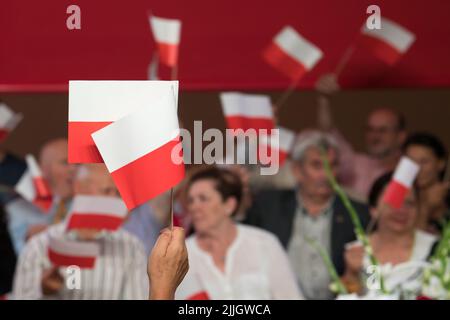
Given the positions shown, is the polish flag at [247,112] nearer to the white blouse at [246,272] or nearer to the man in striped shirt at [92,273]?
the white blouse at [246,272]

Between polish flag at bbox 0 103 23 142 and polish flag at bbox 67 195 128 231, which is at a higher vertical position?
polish flag at bbox 0 103 23 142

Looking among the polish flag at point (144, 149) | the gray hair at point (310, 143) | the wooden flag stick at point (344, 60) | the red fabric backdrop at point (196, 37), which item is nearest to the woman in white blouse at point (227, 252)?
the gray hair at point (310, 143)

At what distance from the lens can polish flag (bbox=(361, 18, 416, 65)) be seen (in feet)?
18.6

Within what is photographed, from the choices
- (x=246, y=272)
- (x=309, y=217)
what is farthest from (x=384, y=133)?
(x=246, y=272)

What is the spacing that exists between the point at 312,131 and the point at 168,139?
11.4 feet

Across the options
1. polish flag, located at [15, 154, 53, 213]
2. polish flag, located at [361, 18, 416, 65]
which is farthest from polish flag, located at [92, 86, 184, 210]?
polish flag, located at [361, 18, 416, 65]

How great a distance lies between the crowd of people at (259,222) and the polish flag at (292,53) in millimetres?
257

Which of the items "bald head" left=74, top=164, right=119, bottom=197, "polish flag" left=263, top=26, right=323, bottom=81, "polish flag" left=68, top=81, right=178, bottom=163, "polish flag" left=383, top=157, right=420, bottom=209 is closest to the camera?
"polish flag" left=68, top=81, right=178, bottom=163

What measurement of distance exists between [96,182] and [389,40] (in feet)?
5.53

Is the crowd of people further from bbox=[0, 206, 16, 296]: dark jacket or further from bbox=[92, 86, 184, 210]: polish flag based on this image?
bbox=[92, 86, 184, 210]: polish flag

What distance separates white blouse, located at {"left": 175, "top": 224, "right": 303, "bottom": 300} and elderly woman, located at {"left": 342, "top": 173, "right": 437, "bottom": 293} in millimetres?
261

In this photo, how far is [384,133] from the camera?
5.66 metres

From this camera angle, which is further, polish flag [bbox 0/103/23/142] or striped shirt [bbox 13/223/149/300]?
polish flag [bbox 0/103/23/142]

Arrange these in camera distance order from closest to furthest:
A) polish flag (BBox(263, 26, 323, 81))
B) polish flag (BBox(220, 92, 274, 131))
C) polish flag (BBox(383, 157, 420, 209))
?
1. polish flag (BBox(383, 157, 420, 209))
2. polish flag (BBox(220, 92, 274, 131))
3. polish flag (BBox(263, 26, 323, 81))
